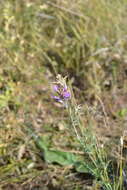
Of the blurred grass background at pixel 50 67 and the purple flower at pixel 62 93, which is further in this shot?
the blurred grass background at pixel 50 67

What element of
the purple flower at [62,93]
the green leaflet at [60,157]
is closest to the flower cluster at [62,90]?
the purple flower at [62,93]

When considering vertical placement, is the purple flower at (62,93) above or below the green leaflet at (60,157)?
above

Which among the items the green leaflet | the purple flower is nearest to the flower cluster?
the purple flower

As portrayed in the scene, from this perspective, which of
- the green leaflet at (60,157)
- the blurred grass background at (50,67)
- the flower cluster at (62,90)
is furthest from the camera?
the blurred grass background at (50,67)

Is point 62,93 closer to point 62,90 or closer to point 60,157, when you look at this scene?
point 62,90

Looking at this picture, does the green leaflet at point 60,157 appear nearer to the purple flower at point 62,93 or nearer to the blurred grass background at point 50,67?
the blurred grass background at point 50,67

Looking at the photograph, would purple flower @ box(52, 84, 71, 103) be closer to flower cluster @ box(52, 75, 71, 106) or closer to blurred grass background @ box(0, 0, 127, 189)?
flower cluster @ box(52, 75, 71, 106)

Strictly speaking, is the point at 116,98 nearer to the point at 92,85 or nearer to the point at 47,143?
the point at 92,85

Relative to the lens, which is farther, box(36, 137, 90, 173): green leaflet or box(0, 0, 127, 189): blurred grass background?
box(0, 0, 127, 189): blurred grass background
